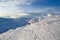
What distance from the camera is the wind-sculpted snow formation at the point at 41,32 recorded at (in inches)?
154

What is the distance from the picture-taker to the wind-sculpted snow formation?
3.91m

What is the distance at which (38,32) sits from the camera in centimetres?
407

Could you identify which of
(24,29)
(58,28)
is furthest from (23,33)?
(58,28)

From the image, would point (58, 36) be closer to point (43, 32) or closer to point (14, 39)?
point (43, 32)

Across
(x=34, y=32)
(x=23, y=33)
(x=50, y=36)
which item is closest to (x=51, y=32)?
(x=50, y=36)

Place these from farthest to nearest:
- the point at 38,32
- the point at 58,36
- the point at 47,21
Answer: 1. the point at 47,21
2. the point at 38,32
3. the point at 58,36

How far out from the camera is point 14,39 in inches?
163

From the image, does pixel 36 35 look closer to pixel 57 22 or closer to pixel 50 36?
pixel 50 36

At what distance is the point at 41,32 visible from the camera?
13.3 ft

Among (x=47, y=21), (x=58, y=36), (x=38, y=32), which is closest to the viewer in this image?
(x=58, y=36)

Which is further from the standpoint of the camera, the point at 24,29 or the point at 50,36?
the point at 24,29

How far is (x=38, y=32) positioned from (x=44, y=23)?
13.2 inches

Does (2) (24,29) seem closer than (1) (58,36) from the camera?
No

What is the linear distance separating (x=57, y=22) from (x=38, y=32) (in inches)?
21.2
